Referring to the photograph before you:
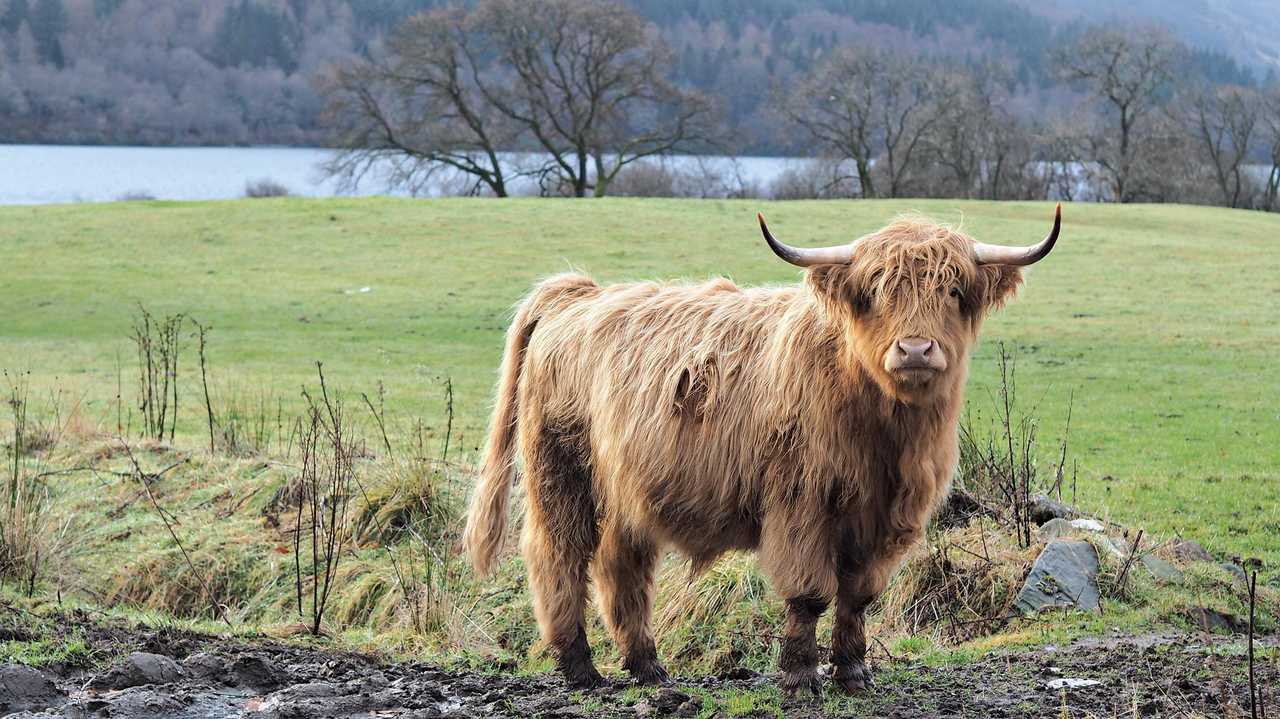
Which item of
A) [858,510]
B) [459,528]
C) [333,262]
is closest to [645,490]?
[858,510]

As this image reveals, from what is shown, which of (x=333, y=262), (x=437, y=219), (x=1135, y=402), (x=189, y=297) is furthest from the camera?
(x=437, y=219)

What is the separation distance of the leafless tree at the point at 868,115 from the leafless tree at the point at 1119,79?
7613 millimetres

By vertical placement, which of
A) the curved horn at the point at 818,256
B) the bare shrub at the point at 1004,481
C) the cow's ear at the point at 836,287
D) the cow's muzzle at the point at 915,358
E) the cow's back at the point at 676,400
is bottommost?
the bare shrub at the point at 1004,481

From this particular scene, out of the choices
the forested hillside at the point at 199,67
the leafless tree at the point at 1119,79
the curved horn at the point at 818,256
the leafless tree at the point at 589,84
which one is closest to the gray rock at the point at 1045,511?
the curved horn at the point at 818,256

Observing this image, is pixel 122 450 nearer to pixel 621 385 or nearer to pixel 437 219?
pixel 621 385

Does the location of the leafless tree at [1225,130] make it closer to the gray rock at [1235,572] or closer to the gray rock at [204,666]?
the gray rock at [1235,572]

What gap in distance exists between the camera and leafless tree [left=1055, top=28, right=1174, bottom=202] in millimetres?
60031

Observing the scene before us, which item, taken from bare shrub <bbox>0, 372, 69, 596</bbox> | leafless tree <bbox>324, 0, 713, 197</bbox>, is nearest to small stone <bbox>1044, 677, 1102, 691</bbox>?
bare shrub <bbox>0, 372, 69, 596</bbox>

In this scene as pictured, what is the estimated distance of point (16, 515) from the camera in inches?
284

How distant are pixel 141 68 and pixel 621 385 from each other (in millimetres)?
91343

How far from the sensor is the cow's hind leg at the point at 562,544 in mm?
5320

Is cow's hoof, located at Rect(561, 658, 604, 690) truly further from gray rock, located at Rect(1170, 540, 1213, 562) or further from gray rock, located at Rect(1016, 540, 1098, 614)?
gray rock, located at Rect(1170, 540, 1213, 562)

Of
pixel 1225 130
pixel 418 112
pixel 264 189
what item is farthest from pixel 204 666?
pixel 1225 130

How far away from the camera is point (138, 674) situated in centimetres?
473
